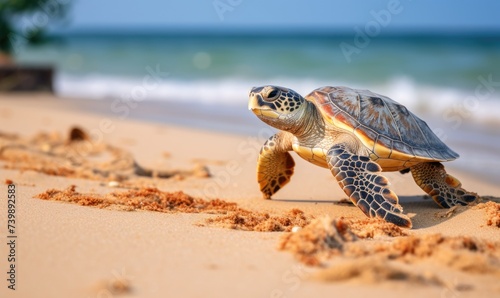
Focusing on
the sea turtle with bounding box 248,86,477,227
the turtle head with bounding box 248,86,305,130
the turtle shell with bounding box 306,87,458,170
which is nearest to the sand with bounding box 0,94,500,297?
the sea turtle with bounding box 248,86,477,227

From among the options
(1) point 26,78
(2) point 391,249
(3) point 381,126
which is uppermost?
(1) point 26,78

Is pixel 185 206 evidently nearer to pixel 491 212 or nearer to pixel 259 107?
pixel 259 107

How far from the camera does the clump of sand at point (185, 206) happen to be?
3943mm

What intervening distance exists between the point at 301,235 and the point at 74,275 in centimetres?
128

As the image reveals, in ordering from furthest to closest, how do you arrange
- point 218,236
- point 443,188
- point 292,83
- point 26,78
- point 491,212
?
point 292,83 < point 26,78 < point 443,188 < point 491,212 < point 218,236

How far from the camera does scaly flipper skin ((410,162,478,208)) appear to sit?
15.9ft

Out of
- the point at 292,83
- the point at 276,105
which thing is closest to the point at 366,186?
the point at 276,105

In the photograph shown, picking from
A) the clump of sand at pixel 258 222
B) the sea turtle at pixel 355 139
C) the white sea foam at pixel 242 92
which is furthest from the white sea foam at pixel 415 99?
the clump of sand at pixel 258 222

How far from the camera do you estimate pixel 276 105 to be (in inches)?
186

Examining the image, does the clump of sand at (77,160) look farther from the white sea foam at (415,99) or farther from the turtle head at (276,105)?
the white sea foam at (415,99)

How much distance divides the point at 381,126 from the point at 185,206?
173 centimetres

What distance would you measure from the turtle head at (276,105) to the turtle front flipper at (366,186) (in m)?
0.47

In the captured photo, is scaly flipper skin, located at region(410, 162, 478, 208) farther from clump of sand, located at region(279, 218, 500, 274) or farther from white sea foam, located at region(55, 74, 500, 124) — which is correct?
white sea foam, located at region(55, 74, 500, 124)

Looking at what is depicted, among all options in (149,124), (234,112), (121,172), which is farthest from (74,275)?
(234,112)
